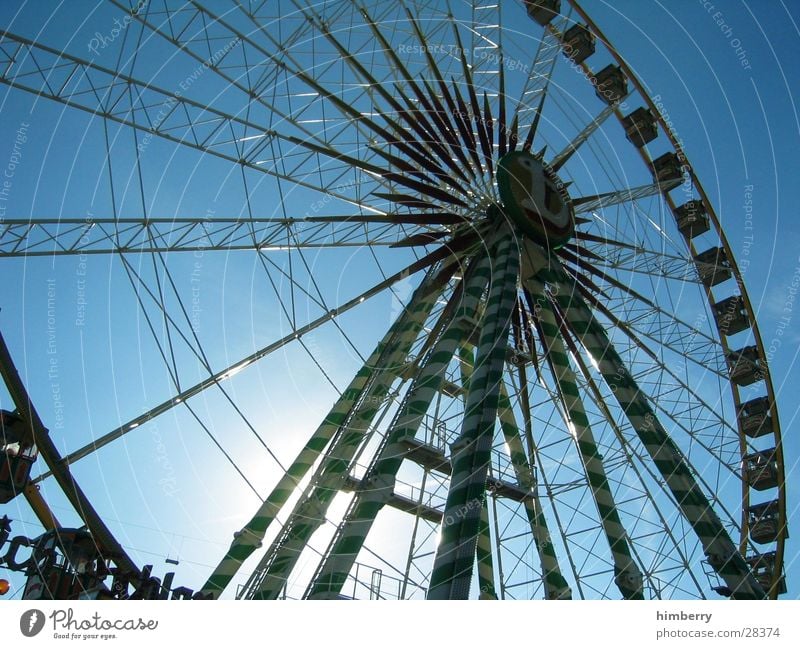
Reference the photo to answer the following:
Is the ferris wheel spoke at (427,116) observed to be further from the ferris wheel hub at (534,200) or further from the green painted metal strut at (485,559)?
the green painted metal strut at (485,559)

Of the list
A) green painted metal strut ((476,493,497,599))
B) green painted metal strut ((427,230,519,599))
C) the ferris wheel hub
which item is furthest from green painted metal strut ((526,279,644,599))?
green painted metal strut ((476,493,497,599))

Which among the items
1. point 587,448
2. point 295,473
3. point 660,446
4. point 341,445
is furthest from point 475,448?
point 295,473

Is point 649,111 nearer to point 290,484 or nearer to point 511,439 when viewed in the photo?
point 511,439

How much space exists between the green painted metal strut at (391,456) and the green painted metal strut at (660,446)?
6.96 ft

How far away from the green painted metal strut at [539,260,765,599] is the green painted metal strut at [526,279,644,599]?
42 centimetres

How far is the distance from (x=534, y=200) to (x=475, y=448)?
22.3 feet

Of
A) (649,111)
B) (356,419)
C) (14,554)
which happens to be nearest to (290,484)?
(356,419)

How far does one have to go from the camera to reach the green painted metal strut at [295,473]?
15.3 metres

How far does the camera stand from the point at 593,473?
16281 mm

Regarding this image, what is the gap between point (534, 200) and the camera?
17359 millimetres

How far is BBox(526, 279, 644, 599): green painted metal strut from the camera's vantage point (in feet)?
53.2

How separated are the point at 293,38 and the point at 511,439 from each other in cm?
1115
